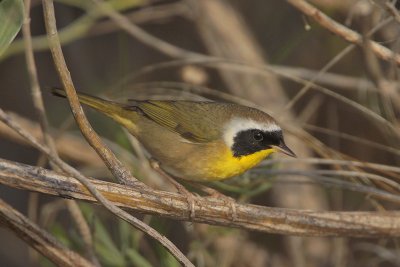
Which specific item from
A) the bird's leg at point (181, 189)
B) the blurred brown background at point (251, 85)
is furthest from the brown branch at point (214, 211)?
the blurred brown background at point (251, 85)

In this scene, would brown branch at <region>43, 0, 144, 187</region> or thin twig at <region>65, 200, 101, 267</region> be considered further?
thin twig at <region>65, 200, 101, 267</region>

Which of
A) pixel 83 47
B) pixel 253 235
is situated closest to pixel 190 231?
pixel 253 235

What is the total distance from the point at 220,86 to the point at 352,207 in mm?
1397

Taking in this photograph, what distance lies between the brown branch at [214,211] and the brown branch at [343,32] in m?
0.61

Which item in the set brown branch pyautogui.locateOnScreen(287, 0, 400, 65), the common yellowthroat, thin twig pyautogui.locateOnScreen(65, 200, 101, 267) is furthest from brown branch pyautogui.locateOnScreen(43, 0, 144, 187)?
brown branch pyautogui.locateOnScreen(287, 0, 400, 65)

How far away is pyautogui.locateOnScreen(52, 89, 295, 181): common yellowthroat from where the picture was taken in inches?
115

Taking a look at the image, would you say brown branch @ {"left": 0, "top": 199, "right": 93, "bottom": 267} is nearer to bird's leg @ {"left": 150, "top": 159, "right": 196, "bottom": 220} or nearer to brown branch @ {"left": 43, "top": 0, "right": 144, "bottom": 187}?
brown branch @ {"left": 43, "top": 0, "right": 144, "bottom": 187}

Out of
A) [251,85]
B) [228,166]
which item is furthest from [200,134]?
[251,85]

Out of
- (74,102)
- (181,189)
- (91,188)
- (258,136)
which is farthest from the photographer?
(258,136)

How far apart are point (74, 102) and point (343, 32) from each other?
1172mm

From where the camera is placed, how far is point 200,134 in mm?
3094

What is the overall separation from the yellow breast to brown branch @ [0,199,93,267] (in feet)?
2.36

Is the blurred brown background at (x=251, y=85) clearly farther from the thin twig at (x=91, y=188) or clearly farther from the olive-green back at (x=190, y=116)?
the thin twig at (x=91, y=188)

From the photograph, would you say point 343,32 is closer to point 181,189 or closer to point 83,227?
point 181,189
